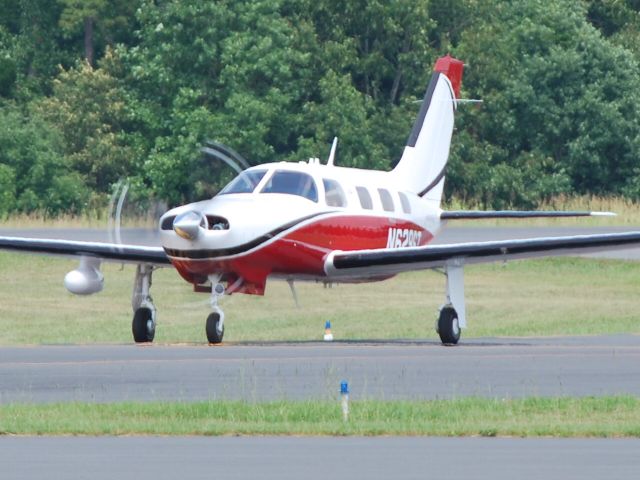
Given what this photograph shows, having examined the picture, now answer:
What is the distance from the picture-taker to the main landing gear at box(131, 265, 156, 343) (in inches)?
1119

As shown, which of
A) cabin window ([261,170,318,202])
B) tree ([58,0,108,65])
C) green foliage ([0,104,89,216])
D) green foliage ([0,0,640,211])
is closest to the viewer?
cabin window ([261,170,318,202])

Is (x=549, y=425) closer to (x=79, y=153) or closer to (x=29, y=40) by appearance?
(x=79, y=153)

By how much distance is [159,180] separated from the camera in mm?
63969

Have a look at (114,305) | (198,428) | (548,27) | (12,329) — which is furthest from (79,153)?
(198,428)

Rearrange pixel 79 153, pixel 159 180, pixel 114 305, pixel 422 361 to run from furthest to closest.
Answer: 1. pixel 79 153
2. pixel 159 180
3. pixel 114 305
4. pixel 422 361

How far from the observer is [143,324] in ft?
93.5

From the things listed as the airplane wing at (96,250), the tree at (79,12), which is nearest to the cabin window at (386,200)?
the airplane wing at (96,250)

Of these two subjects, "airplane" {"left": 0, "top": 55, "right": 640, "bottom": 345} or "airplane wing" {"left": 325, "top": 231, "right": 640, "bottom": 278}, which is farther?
"airplane wing" {"left": 325, "top": 231, "right": 640, "bottom": 278}

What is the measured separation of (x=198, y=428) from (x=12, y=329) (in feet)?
74.9

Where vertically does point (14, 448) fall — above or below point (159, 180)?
below

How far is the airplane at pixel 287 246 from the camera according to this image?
26.3 m

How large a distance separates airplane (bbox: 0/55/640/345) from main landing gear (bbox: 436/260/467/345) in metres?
0.01

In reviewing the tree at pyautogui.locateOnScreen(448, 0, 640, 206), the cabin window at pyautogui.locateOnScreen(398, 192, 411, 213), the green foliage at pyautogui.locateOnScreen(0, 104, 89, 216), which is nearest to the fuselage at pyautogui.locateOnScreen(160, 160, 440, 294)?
the cabin window at pyautogui.locateOnScreen(398, 192, 411, 213)

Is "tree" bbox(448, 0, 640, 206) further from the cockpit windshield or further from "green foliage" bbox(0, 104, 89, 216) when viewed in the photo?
the cockpit windshield
